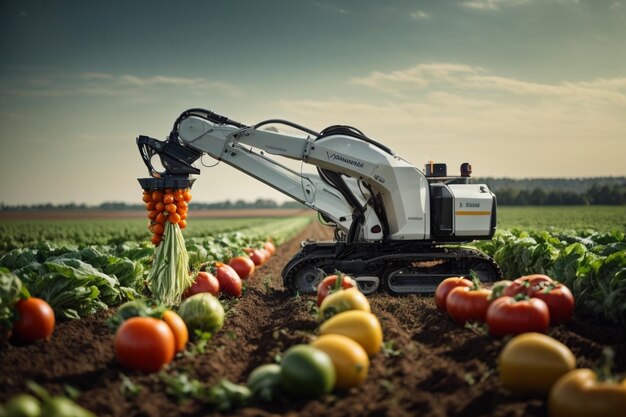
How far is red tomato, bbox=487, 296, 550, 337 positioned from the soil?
0.66 feet

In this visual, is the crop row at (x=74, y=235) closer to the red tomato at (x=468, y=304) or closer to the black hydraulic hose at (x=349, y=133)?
the black hydraulic hose at (x=349, y=133)

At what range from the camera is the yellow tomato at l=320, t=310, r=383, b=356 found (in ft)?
19.8

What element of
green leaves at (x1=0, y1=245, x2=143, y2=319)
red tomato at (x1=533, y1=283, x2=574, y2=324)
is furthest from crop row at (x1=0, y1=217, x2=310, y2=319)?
red tomato at (x1=533, y1=283, x2=574, y2=324)

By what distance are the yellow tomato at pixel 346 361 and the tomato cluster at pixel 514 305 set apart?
219 centimetres

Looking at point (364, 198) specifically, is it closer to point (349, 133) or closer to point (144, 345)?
point (349, 133)

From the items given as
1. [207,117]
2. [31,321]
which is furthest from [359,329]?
[207,117]

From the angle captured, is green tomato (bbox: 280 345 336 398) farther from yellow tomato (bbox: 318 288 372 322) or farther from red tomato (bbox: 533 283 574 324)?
red tomato (bbox: 533 283 574 324)

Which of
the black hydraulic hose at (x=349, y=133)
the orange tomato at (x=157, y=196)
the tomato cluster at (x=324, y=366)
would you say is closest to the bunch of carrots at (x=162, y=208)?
the orange tomato at (x=157, y=196)

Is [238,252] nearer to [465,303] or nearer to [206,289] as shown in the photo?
[206,289]

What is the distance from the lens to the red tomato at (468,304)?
24.9 ft

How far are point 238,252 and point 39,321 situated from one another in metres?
9.60

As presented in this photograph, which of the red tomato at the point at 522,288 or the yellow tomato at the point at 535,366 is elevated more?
the red tomato at the point at 522,288

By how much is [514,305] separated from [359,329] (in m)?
2.07

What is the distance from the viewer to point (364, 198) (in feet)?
40.5
